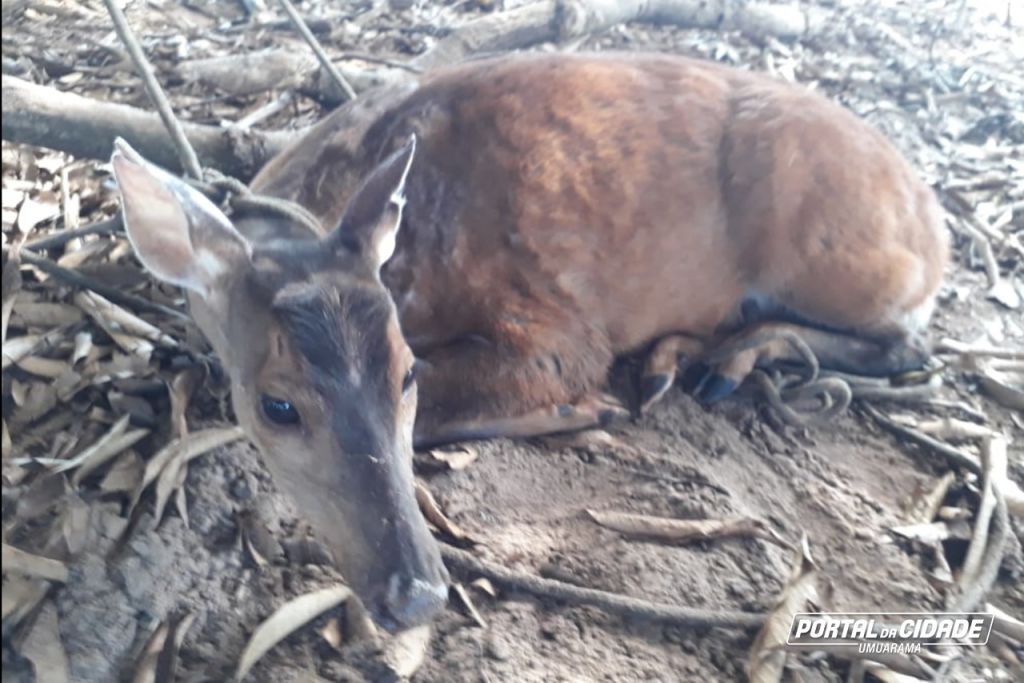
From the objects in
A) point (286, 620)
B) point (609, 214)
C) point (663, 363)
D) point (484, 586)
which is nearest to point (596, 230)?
point (609, 214)

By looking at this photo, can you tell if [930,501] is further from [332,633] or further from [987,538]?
[332,633]

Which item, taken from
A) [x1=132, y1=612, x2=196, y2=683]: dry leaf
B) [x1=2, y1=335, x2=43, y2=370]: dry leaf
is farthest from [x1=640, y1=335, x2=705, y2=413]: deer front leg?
[x1=2, y1=335, x2=43, y2=370]: dry leaf

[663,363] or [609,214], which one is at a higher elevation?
[609,214]

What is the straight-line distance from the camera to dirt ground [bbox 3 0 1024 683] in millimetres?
1974

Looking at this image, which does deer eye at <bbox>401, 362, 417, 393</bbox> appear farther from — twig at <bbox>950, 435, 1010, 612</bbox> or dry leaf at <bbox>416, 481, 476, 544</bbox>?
twig at <bbox>950, 435, 1010, 612</bbox>

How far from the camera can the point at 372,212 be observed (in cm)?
235

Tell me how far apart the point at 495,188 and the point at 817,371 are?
1.47m

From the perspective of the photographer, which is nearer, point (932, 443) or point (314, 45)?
point (932, 443)

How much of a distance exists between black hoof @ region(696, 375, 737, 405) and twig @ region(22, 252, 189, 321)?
1.91 metres

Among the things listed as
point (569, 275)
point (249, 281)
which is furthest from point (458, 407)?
point (249, 281)

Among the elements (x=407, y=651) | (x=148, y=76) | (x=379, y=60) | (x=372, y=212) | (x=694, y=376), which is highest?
(x=148, y=76)

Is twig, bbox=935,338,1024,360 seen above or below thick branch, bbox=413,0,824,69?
below

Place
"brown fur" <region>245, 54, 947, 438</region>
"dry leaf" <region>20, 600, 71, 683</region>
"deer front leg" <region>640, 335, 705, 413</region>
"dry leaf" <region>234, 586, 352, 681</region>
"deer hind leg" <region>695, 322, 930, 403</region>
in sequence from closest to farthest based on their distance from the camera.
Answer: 1. "dry leaf" <region>20, 600, 71, 683</region>
2. "dry leaf" <region>234, 586, 352, 681</region>
3. "brown fur" <region>245, 54, 947, 438</region>
4. "deer front leg" <region>640, 335, 705, 413</region>
5. "deer hind leg" <region>695, 322, 930, 403</region>

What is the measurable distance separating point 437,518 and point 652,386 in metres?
1.25
